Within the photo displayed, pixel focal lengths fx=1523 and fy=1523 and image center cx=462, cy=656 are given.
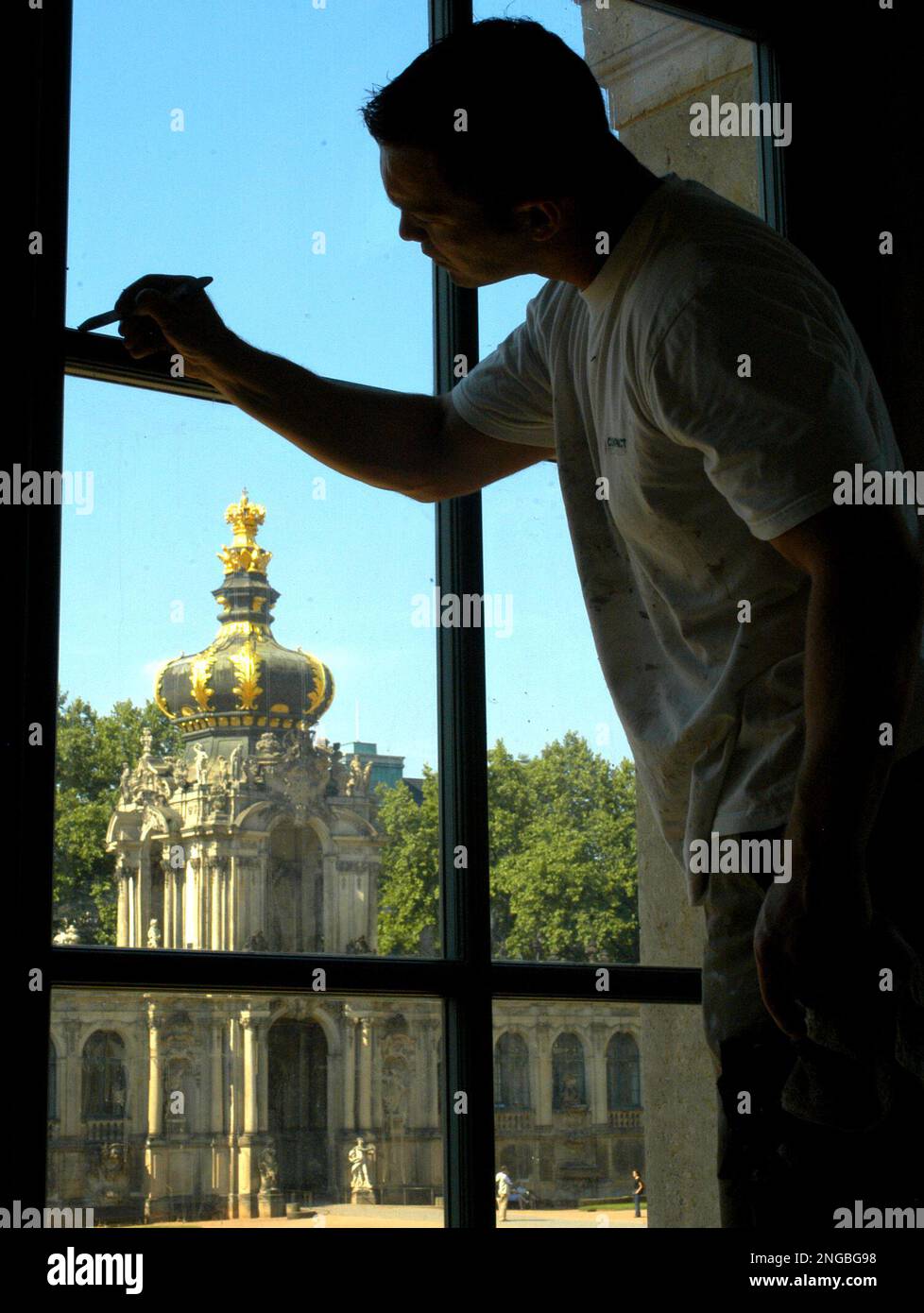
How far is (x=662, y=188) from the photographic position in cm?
129

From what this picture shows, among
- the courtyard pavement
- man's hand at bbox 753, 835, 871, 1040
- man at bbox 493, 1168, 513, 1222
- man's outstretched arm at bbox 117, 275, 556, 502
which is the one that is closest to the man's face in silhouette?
man's outstretched arm at bbox 117, 275, 556, 502

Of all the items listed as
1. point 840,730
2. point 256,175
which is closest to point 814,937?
point 840,730

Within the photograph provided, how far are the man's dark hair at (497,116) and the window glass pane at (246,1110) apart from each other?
2.70ft

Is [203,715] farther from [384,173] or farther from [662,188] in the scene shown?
[662,188]

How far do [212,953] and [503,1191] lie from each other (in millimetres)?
463

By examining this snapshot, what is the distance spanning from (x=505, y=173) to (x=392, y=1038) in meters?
0.92

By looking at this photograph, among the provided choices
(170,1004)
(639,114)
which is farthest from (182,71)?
(170,1004)

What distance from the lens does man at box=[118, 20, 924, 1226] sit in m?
1.08

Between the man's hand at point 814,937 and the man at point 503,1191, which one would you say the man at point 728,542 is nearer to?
the man's hand at point 814,937

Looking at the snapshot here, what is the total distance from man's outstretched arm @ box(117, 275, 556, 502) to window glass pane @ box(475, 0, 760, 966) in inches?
8.4

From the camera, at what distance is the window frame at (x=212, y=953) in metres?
1.36

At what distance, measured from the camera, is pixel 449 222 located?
1303 millimetres

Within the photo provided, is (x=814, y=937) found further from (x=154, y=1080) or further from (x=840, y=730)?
(x=154, y=1080)

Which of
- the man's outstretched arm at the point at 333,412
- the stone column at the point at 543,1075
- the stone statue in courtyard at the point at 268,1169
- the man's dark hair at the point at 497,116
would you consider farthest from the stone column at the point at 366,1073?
the man's dark hair at the point at 497,116
